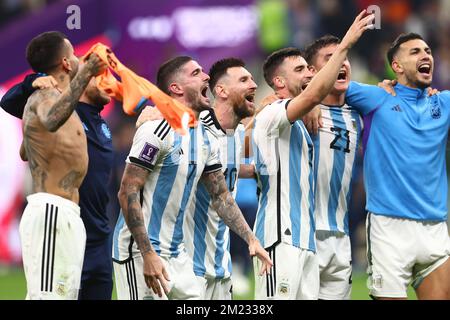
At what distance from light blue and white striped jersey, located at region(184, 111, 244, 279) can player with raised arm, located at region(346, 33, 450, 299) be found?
1058 mm

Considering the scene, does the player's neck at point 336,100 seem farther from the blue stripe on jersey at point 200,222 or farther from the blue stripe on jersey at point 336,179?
the blue stripe on jersey at point 200,222

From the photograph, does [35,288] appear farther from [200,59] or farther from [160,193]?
[200,59]

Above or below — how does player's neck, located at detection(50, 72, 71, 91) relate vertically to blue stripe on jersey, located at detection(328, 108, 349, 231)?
above

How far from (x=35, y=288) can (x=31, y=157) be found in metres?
0.86

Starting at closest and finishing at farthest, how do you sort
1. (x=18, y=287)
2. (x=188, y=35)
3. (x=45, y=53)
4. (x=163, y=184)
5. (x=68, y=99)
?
(x=68, y=99) → (x=45, y=53) → (x=163, y=184) → (x=18, y=287) → (x=188, y=35)

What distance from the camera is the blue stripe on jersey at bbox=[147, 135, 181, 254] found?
344 inches

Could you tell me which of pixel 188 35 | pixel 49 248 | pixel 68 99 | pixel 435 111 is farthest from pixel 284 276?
pixel 188 35

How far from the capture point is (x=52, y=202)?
7832 mm

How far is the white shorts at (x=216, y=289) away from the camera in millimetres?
9102

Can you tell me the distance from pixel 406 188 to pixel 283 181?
932 millimetres

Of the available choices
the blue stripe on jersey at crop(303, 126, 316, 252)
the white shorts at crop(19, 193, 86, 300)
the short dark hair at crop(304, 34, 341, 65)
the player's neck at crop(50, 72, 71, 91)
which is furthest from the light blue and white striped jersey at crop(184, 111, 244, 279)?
the white shorts at crop(19, 193, 86, 300)

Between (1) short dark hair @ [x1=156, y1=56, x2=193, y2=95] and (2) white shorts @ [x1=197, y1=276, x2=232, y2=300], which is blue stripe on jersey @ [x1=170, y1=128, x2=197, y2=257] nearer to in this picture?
(2) white shorts @ [x1=197, y1=276, x2=232, y2=300]

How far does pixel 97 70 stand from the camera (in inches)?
293

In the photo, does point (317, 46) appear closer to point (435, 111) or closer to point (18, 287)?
point (435, 111)
